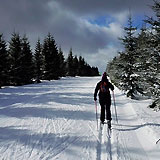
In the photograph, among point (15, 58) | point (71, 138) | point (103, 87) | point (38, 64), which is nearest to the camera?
point (71, 138)

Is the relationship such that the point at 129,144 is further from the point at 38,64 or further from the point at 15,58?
the point at 38,64

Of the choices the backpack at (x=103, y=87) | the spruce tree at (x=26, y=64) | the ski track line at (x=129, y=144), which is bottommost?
the ski track line at (x=129, y=144)

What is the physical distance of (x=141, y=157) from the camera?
4.72m

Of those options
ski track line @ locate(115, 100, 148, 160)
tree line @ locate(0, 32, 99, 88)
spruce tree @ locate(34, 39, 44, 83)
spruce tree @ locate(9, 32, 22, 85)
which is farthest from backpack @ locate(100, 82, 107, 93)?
spruce tree @ locate(34, 39, 44, 83)

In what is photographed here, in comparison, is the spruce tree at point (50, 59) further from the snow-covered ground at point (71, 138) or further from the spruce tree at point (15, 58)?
the snow-covered ground at point (71, 138)

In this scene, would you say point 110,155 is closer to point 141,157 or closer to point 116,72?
point 141,157

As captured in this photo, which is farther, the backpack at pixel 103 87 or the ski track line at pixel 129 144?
the backpack at pixel 103 87

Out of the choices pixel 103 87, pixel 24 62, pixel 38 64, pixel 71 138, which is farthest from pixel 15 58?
pixel 71 138

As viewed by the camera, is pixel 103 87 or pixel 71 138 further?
pixel 103 87

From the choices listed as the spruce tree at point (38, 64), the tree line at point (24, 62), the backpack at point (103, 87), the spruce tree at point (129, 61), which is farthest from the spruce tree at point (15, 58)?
the backpack at point (103, 87)

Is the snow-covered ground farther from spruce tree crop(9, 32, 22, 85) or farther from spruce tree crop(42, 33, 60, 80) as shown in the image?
spruce tree crop(42, 33, 60, 80)

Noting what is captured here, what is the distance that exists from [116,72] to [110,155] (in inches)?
452

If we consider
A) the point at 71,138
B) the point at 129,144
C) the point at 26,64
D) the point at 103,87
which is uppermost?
the point at 26,64

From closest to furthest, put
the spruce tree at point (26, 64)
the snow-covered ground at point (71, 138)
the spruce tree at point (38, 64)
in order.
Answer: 1. the snow-covered ground at point (71, 138)
2. the spruce tree at point (26, 64)
3. the spruce tree at point (38, 64)
